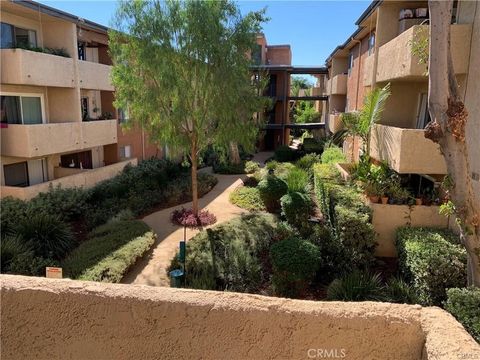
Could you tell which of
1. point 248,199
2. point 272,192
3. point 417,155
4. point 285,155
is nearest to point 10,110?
point 248,199

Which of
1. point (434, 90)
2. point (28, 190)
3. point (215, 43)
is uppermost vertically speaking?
point (215, 43)

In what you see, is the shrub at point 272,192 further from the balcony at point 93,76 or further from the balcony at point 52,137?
the balcony at point 93,76

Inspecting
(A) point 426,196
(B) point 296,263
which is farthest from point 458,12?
(B) point 296,263

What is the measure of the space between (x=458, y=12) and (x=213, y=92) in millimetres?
8110

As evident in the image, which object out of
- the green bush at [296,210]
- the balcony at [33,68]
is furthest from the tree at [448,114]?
the balcony at [33,68]

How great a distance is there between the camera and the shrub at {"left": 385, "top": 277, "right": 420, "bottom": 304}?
7887mm

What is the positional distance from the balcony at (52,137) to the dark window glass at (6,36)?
3.41m

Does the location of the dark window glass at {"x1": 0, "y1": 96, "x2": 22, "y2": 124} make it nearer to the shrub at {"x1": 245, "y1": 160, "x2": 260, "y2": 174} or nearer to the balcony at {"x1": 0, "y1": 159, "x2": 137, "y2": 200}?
the balcony at {"x1": 0, "y1": 159, "x2": 137, "y2": 200}

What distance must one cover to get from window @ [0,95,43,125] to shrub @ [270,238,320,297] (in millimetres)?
12595

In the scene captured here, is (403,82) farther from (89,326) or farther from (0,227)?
(0,227)

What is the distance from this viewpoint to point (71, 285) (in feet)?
13.0

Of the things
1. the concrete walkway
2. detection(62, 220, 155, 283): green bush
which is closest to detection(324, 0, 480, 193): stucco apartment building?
the concrete walkway

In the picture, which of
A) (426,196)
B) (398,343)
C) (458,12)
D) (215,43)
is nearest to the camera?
(398,343)

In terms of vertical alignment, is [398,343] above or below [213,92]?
below
